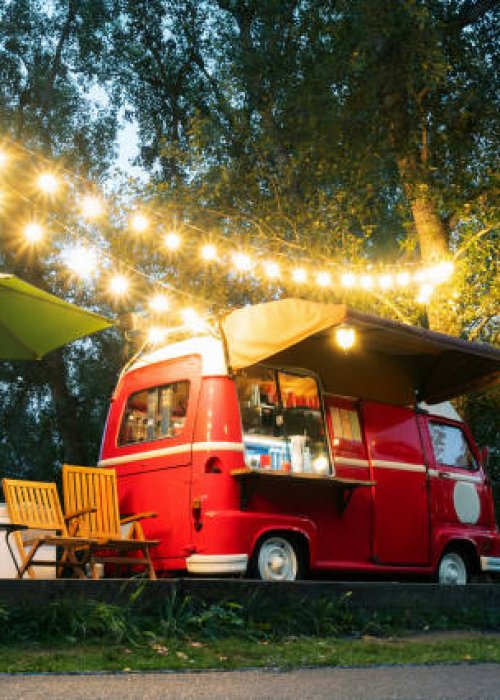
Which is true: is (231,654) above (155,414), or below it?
below

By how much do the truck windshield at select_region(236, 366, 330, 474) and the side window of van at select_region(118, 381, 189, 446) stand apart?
0.64m

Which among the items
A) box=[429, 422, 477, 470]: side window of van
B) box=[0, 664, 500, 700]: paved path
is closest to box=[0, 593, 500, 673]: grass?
box=[0, 664, 500, 700]: paved path

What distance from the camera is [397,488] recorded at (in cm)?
990

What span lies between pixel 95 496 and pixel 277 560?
1.80 meters

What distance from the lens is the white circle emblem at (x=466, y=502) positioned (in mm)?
10719

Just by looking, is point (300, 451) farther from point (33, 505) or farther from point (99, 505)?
point (33, 505)

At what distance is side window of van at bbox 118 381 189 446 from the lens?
9102 mm

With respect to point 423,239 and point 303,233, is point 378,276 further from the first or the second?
point 303,233

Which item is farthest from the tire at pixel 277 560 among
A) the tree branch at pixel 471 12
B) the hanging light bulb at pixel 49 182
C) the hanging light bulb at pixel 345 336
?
the tree branch at pixel 471 12

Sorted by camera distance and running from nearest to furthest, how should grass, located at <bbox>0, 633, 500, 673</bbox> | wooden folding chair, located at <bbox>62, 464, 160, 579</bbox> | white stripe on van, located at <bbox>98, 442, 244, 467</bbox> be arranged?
grass, located at <bbox>0, 633, 500, 673</bbox>
white stripe on van, located at <bbox>98, 442, 244, 467</bbox>
wooden folding chair, located at <bbox>62, 464, 160, 579</bbox>

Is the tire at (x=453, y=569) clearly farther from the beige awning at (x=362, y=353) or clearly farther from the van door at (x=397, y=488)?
the beige awning at (x=362, y=353)

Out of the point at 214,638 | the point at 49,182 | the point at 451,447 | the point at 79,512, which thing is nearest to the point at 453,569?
the point at 451,447

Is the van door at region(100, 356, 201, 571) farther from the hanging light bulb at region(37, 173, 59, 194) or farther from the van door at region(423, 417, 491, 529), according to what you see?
the van door at region(423, 417, 491, 529)

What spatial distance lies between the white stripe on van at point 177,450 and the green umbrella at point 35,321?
1.31 metres
